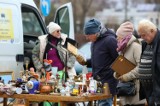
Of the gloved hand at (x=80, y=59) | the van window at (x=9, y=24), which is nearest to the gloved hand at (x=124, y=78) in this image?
the gloved hand at (x=80, y=59)

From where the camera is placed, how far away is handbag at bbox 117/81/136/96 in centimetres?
612

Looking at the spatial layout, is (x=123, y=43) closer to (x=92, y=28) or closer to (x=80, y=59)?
(x=92, y=28)

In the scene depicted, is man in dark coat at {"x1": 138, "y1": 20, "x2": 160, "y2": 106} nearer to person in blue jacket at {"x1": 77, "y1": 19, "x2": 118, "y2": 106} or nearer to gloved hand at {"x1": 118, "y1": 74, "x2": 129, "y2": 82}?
gloved hand at {"x1": 118, "y1": 74, "x2": 129, "y2": 82}

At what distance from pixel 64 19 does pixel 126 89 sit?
2.97m

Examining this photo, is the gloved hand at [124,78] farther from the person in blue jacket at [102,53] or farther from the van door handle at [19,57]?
the van door handle at [19,57]

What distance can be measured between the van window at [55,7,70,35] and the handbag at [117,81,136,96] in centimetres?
271

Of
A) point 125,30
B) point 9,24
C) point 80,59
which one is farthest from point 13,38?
point 125,30

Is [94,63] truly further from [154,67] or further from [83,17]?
[83,17]

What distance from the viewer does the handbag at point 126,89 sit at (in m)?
6.12

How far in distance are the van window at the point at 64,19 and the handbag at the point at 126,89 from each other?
8.89 ft

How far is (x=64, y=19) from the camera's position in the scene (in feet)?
28.8

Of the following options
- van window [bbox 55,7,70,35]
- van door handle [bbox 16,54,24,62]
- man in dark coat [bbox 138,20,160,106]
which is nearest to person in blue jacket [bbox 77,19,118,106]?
man in dark coat [bbox 138,20,160,106]

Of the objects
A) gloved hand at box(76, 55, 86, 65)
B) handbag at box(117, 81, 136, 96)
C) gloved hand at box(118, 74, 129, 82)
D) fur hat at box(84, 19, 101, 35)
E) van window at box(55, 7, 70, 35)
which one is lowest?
handbag at box(117, 81, 136, 96)

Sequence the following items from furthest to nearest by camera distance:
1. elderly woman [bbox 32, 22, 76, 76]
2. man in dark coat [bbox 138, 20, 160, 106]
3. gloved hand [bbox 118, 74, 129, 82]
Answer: elderly woman [bbox 32, 22, 76, 76]
gloved hand [bbox 118, 74, 129, 82]
man in dark coat [bbox 138, 20, 160, 106]
